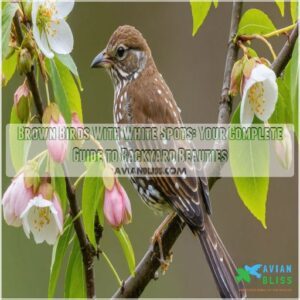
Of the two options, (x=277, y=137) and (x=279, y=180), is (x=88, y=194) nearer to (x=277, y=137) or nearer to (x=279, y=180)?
(x=277, y=137)

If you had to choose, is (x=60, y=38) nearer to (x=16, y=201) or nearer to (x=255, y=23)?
(x=16, y=201)

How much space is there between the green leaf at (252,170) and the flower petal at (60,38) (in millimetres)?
467

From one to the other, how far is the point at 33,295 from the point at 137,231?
1.15m

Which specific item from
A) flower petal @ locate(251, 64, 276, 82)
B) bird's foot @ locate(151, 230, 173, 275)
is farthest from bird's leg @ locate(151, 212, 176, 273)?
flower petal @ locate(251, 64, 276, 82)

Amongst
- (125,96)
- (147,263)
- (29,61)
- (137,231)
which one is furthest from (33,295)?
(29,61)

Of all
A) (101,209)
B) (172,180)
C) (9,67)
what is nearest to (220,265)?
(172,180)

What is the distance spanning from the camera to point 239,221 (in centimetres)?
538

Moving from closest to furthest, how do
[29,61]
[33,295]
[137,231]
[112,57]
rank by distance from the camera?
1. [29,61]
2. [112,57]
3. [33,295]
4. [137,231]

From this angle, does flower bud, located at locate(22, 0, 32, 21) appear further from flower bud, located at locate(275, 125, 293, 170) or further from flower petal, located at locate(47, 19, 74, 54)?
flower bud, located at locate(275, 125, 293, 170)

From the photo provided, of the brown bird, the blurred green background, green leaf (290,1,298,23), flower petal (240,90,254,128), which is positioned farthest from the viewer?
the blurred green background

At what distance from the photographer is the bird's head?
273cm

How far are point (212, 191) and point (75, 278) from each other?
3.32m

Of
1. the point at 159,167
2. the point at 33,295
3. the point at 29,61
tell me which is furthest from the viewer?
the point at 33,295

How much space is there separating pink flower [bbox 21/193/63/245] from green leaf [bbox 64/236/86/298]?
0.13 metres
